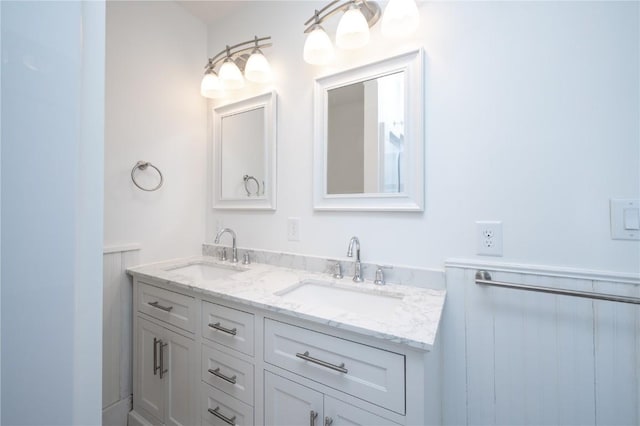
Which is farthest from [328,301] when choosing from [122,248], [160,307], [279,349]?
[122,248]

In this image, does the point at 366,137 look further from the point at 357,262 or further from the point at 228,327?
the point at 228,327

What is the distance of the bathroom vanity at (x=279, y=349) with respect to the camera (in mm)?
751

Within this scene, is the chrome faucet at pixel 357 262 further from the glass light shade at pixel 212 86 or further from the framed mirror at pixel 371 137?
the glass light shade at pixel 212 86

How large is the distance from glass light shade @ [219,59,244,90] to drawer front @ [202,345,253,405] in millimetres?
1449

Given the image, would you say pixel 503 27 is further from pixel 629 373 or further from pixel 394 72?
pixel 629 373

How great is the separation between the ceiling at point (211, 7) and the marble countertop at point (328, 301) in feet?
5.46

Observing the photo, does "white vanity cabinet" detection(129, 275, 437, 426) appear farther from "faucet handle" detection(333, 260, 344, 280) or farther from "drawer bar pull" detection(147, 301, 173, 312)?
"faucet handle" detection(333, 260, 344, 280)

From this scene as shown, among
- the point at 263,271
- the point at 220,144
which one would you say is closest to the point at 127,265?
the point at 263,271

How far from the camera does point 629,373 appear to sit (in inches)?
31.9

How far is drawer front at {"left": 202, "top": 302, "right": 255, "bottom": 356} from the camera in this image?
101 centimetres

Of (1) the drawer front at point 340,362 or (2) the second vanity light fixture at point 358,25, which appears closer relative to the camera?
(1) the drawer front at point 340,362

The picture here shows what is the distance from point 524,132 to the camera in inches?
37.8


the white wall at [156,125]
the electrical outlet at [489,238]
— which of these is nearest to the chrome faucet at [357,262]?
the electrical outlet at [489,238]

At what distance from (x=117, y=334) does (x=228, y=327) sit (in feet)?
2.78
